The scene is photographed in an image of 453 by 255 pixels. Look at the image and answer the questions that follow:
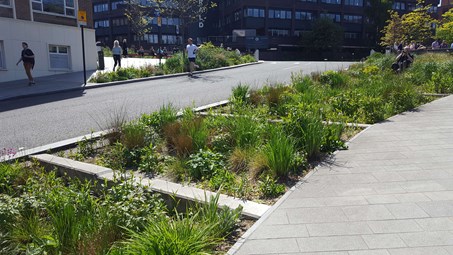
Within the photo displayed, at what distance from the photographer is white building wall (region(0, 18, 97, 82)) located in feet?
65.3

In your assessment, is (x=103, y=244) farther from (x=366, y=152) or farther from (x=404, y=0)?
(x=404, y=0)

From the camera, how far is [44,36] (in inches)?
883

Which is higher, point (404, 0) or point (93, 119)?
point (404, 0)

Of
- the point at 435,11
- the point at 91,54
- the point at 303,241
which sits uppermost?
the point at 435,11

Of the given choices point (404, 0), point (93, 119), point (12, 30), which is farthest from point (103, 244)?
point (404, 0)

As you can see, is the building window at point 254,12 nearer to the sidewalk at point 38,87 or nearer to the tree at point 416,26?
the tree at point 416,26

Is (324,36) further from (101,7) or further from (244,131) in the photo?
(244,131)

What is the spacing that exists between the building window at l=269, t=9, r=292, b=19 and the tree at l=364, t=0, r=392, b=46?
1625 cm

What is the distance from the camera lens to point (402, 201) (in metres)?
4.22

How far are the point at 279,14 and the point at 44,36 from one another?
58127mm

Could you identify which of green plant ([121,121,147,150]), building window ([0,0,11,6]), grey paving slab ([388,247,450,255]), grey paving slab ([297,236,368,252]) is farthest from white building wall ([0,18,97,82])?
grey paving slab ([388,247,450,255])

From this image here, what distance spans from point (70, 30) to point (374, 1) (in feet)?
219

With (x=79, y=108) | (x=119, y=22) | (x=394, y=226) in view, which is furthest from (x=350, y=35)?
(x=394, y=226)

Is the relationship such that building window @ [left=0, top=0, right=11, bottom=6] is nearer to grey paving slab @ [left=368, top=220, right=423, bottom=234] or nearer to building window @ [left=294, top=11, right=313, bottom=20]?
grey paving slab @ [left=368, top=220, right=423, bottom=234]
